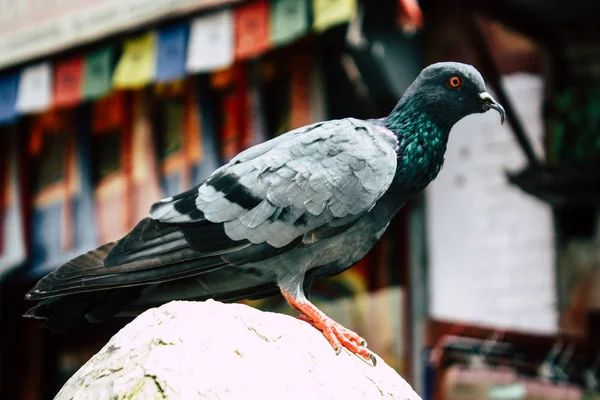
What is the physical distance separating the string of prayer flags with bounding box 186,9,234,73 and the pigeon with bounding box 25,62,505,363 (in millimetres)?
4671

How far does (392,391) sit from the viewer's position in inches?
152

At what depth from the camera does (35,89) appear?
1027 cm

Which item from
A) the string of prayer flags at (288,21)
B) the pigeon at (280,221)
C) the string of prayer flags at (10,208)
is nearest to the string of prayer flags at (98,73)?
the string of prayer flags at (10,208)

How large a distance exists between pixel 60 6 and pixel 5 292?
305 centimetres

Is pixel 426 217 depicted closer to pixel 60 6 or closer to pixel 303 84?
pixel 303 84

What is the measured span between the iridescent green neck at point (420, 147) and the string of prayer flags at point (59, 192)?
636 centimetres

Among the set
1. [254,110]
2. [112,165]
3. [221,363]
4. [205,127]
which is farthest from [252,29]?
[221,363]

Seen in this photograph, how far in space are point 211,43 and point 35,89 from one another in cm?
214

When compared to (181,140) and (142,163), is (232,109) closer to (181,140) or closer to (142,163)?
(181,140)

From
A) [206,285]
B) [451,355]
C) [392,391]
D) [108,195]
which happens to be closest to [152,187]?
[108,195]

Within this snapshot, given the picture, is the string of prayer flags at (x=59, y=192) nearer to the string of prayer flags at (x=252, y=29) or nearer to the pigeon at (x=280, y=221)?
the string of prayer flags at (x=252, y=29)

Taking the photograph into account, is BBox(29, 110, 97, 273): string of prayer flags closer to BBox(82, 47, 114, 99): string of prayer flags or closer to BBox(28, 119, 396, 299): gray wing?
BBox(82, 47, 114, 99): string of prayer flags

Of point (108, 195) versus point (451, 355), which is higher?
point (108, 195)

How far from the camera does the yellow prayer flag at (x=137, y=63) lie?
9383mm
